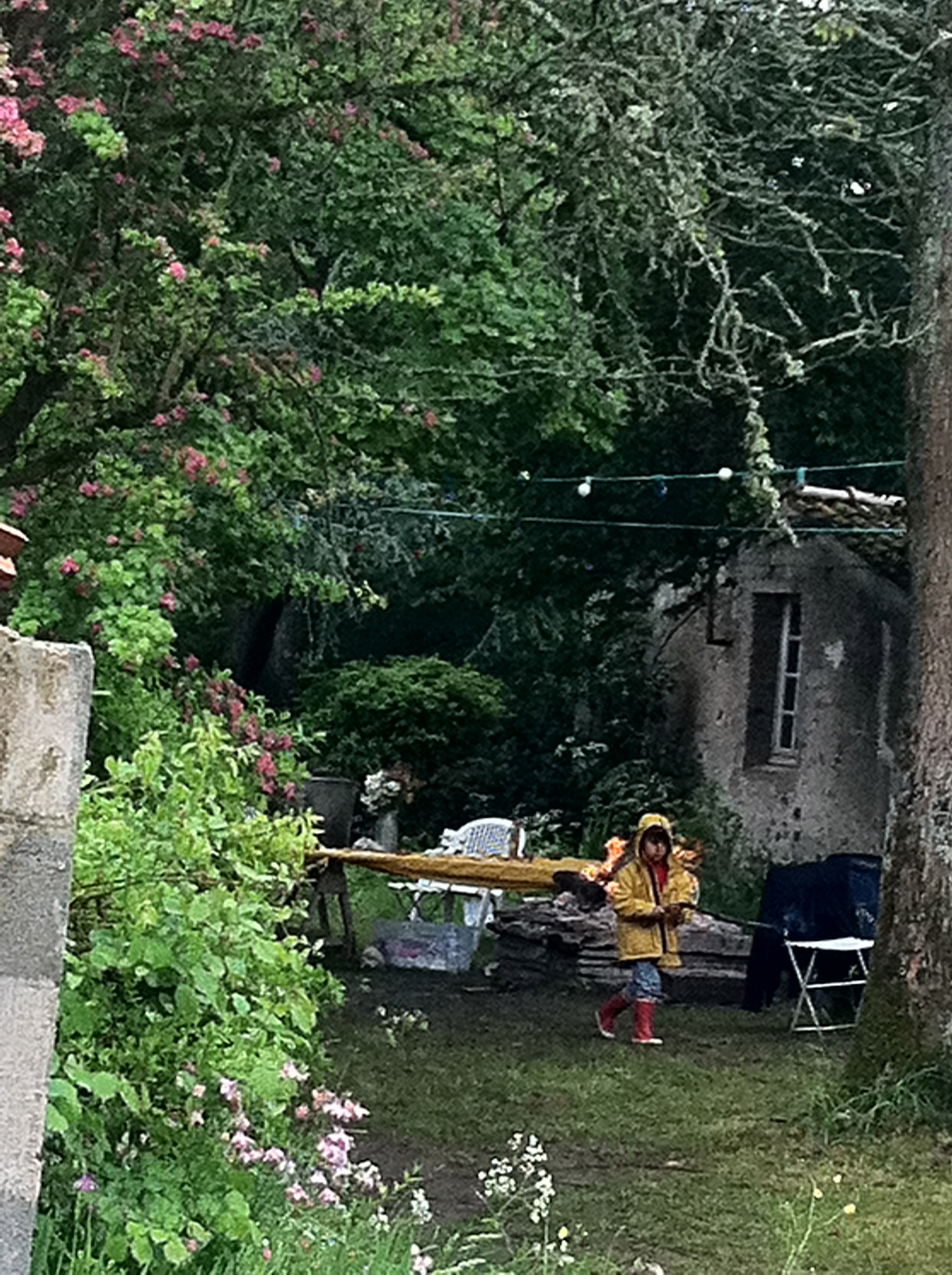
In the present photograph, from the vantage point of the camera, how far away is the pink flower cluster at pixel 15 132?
8.01m

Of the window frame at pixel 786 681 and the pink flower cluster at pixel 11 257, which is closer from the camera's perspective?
the pink flower cluster at pixel 11 257

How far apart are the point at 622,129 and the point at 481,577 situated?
11.5 m

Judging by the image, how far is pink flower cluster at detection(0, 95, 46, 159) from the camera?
8008 millimetres

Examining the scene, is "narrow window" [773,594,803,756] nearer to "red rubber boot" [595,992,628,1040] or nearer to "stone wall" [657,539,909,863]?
"stone wall" [657,539,909,863]

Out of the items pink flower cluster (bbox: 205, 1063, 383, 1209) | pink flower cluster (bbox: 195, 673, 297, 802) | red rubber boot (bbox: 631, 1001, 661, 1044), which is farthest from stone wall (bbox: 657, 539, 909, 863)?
pink flower cluster (bbox: 205, 1063, 383, 1209)

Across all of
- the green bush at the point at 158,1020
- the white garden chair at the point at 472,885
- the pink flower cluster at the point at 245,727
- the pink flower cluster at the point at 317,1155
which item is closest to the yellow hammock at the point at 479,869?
the white garden chair at the point at 472,885

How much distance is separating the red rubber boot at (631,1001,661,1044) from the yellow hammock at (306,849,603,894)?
1851mm

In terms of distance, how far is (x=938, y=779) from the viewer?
9.74 m

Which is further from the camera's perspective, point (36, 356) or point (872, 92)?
point (872, 92)

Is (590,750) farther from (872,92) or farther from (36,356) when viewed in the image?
(36,356)

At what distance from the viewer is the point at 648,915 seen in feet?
42.2

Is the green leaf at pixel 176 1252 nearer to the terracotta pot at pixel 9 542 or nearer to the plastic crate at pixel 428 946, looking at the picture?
the terracotta pot at pixel 9 542

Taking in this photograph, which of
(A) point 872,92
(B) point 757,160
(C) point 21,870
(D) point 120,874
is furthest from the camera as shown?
(B) point 757,160

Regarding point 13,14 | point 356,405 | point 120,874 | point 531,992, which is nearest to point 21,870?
point 120,874
